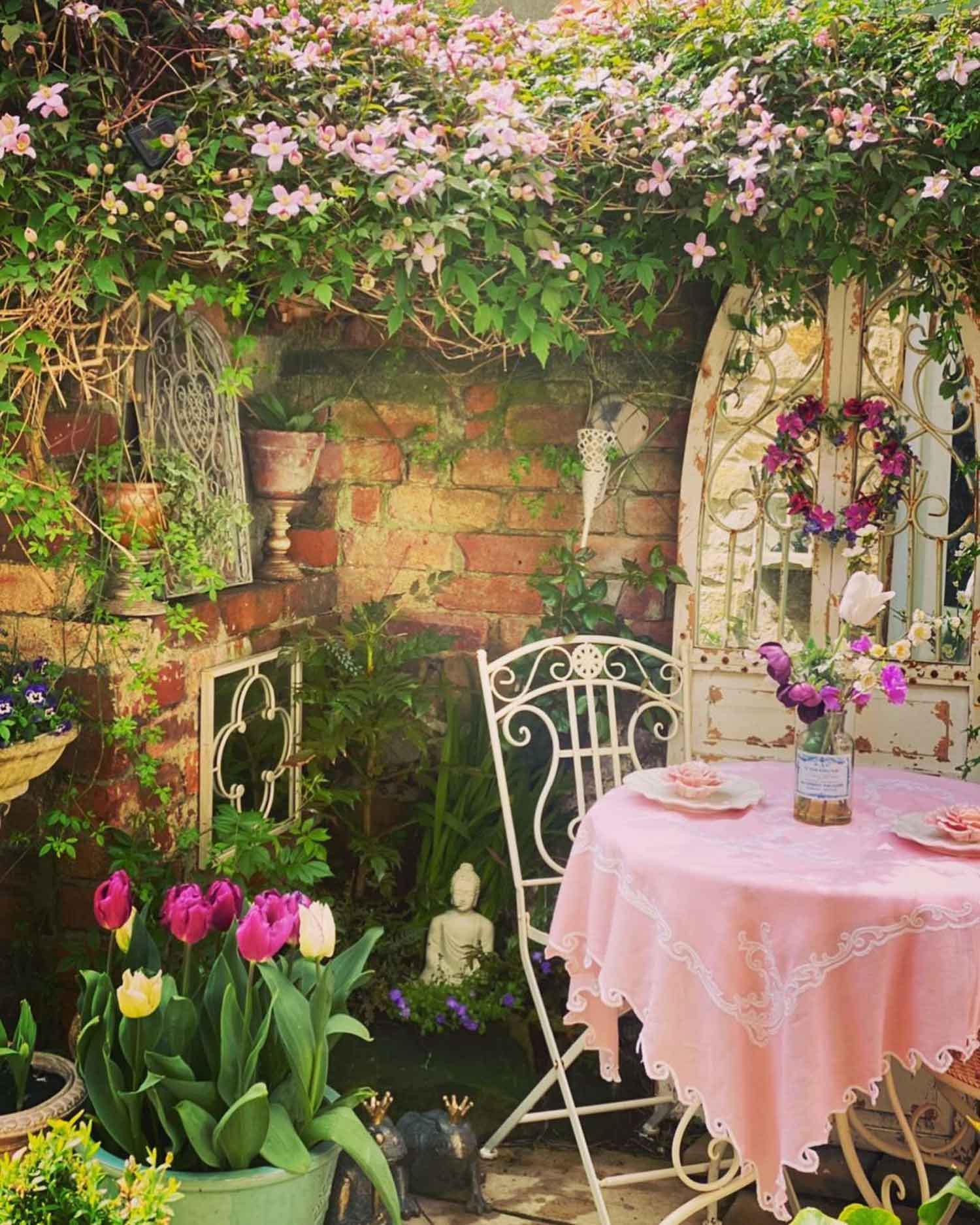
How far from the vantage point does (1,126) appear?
255 centimetres

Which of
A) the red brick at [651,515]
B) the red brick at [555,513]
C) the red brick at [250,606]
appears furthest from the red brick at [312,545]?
the red brick at [651,515]

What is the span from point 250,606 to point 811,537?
1.51m

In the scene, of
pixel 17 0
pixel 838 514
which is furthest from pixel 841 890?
pixel 17 0

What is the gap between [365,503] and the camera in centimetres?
401

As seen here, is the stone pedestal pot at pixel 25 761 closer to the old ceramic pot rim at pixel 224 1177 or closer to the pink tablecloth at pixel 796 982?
the old ceramic pot rim at pixel 224 1177

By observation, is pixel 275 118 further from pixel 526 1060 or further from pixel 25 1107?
pixel 526 1060

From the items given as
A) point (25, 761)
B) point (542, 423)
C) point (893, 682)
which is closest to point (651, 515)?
point (542, 423)

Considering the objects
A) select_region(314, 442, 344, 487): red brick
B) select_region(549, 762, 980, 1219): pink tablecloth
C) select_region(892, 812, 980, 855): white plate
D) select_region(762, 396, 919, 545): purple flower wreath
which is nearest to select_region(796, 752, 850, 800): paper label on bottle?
select_region(892, 812, 980, 855): white plate

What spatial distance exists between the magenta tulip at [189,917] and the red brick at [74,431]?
112cm

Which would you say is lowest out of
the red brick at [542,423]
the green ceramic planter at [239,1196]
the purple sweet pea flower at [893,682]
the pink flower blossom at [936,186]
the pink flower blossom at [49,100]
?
the green ceramic planter at [239,1196]

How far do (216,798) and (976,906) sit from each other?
204cm

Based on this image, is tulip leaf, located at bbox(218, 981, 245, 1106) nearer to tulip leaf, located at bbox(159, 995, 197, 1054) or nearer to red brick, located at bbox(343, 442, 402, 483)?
tulip leaf, located at bbox(159, 995, 197, 1054)

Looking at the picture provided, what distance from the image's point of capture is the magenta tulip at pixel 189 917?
251cm

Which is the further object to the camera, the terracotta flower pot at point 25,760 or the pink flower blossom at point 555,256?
the pink flower blossom at point 555,256
